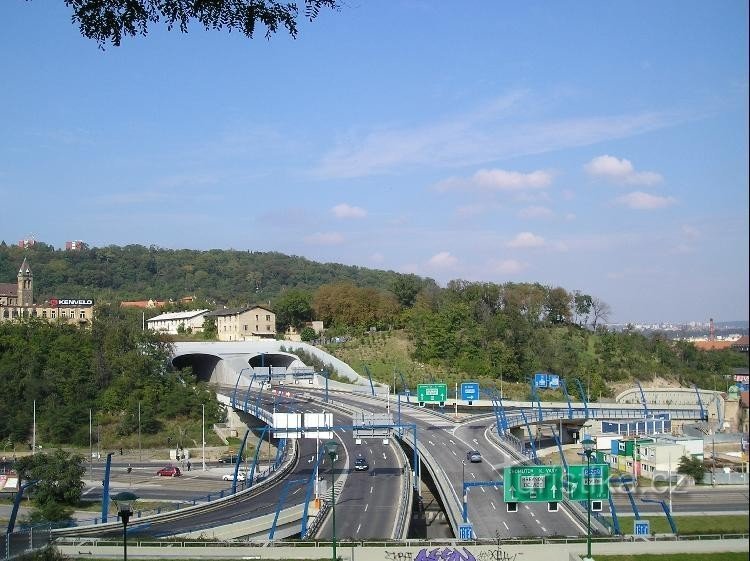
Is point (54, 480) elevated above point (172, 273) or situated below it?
below

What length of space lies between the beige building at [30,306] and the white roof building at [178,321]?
8.47m

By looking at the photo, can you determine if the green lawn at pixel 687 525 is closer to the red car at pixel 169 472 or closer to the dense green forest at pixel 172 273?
the red car at pixel 169 472

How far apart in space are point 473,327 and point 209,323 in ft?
89.4

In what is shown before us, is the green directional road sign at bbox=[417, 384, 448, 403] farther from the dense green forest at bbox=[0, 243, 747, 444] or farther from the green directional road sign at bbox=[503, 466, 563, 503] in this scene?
the green directional road sign at bbox=[503, 466, 563, 503]

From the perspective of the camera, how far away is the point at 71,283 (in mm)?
120062

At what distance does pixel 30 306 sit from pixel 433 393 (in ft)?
153

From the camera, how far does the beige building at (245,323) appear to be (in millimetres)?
82500

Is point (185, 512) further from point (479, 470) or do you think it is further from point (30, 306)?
point (30, 306)

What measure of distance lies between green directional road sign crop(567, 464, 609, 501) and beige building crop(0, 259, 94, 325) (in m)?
56.3

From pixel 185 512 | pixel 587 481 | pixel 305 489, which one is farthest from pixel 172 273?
pixel 587 481

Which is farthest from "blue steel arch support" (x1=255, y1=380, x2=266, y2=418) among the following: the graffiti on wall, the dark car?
the graffiti on wall

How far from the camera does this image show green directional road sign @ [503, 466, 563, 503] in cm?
2640

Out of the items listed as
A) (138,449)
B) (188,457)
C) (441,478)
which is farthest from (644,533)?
(138,449)

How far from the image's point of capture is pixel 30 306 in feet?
268
